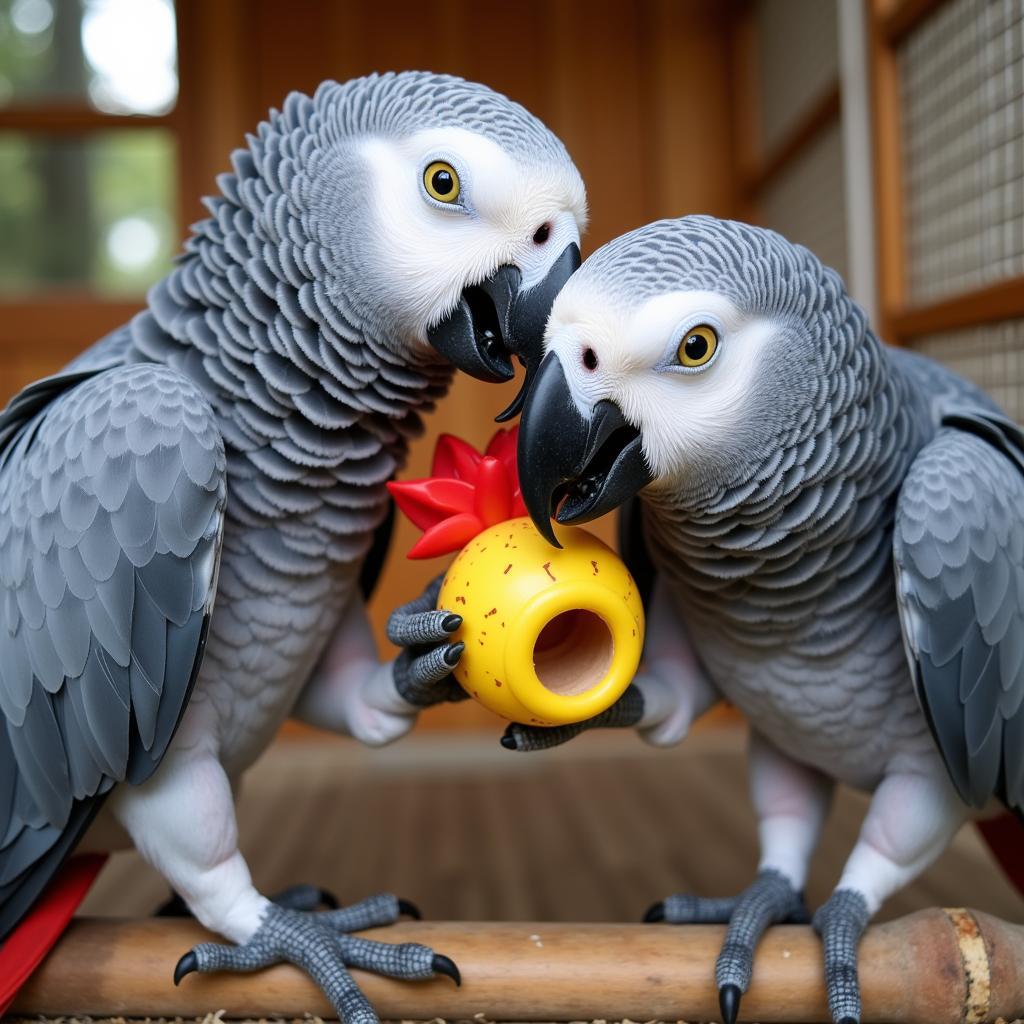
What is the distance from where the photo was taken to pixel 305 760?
251 cm

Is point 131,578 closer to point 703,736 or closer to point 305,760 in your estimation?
point 305,760

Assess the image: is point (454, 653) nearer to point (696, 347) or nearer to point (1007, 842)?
point (696, 347)

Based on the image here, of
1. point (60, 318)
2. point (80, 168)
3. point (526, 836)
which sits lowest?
point (526, 836)

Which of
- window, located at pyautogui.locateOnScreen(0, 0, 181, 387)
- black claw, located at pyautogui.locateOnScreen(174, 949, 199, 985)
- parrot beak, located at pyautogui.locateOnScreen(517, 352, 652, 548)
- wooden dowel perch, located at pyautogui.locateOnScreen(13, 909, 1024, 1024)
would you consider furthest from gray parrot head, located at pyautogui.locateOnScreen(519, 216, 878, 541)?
window, located at pyautogui.locateOnScreen(0, 0, 181, 387)

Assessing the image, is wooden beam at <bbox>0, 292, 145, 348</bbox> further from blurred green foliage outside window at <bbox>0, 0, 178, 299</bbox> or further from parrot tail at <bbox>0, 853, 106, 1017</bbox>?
parrot tail at <bbox>0, 853, 106, 1017</bbox>

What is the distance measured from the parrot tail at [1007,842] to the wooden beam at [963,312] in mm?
692

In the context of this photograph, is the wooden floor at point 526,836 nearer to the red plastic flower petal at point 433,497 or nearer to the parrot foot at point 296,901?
the parrot foot at point 296,901

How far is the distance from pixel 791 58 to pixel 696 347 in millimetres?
1964

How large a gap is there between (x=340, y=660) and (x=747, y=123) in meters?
2.19

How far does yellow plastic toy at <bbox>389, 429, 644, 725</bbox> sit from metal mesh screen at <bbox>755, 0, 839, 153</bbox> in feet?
5.36

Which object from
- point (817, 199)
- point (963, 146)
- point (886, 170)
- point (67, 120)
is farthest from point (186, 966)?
point (67, 120)

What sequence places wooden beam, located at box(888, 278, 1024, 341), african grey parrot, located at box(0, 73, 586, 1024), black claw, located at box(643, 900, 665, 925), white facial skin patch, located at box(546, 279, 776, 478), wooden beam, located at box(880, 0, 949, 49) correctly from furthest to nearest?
wooden beam, located at box(880, 0, 949, 49), wooden beam, located at box(888, 278, 1024, 341), black claw, located at box(643, 900, 665, 925), african grey parrot, located at box(0, 73, 586, 1024), white facial skin patch, located at box(546, 279, 776, 478)

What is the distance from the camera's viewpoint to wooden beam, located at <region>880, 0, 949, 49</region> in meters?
1.68

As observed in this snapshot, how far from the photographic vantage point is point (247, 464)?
40.4 inches
